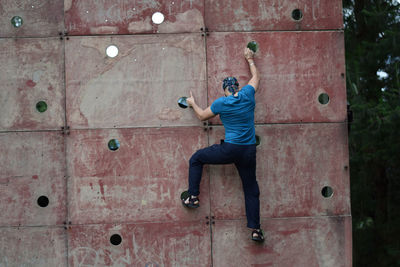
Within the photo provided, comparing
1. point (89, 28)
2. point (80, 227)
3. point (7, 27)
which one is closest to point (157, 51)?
point (89, 28)

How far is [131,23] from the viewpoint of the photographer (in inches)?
253

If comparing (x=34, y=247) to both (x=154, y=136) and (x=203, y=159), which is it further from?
(x=203, y=159)

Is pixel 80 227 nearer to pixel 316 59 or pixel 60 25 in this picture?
pixel 60 25

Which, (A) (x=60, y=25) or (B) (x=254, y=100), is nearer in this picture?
(B) (x=254, y=100)

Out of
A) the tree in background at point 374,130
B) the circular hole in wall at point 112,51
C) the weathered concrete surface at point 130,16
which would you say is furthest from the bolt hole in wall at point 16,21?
the tree in background at point 374,130

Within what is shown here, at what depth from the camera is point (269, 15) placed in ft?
21.4

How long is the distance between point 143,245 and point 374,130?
7.14 metres

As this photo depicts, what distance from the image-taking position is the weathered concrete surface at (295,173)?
638 centimetres

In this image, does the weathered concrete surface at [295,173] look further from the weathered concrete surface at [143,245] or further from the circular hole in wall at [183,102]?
the weathered concrete surface at [143,245]

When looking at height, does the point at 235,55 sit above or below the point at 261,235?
above

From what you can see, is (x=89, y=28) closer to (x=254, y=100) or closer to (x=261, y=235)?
(x=254, y=100)

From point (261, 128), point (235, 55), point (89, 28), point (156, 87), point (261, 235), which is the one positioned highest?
point (89, 28)

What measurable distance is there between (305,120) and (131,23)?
264 centimetres

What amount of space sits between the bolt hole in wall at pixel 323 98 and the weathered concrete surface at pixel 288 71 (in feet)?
0.17
